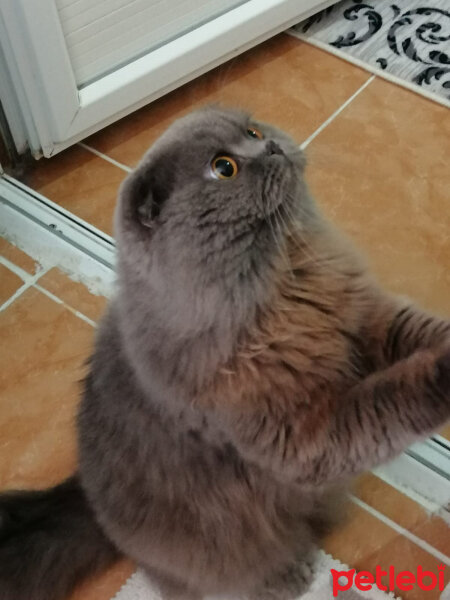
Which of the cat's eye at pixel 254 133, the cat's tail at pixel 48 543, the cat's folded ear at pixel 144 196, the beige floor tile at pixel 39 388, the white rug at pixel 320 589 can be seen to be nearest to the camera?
the cat's folded ear at pixel 144 196

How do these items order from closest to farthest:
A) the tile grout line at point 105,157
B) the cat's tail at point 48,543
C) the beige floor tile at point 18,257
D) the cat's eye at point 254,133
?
the cat's eye at point 254,133 < the cat's tail at point 48,543 < the beige floor tile at point 18,257 < the tile grout line at point 105,157

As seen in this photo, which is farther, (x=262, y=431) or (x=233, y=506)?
(x=233, y=506)

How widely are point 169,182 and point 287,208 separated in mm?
146

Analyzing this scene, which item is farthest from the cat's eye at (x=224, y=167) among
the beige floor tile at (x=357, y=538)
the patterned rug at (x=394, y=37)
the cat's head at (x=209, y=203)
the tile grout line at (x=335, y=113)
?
the patterned rug at (x=394, y=37)

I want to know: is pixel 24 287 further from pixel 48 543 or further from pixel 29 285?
pixel 48 543

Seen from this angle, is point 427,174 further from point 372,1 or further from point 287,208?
point 287,208

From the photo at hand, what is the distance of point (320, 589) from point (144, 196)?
0.71 metres

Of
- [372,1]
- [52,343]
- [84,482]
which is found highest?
[372,1]

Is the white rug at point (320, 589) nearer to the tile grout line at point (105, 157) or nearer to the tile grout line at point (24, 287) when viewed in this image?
the tile grout line at point (24, 287)

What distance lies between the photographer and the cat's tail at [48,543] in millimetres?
1018

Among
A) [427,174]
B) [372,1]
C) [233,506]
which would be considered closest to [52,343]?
[233,506]

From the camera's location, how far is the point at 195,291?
81cm

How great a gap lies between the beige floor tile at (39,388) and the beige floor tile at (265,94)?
0.42 meters

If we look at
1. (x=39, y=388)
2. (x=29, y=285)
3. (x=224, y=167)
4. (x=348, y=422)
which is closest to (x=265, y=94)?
(x=29, y=285)
